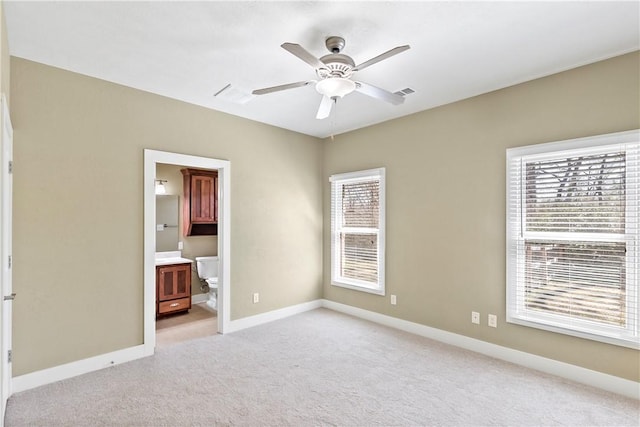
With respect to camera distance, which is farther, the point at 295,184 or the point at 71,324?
the point at 295,184

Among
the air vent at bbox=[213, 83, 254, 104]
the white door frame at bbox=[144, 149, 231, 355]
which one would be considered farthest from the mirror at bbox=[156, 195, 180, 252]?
the air vent at bbox=[213, 83, 254, 104]

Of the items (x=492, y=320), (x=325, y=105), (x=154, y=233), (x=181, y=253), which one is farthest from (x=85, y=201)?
(x=492, y=320)

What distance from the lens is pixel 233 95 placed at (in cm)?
338

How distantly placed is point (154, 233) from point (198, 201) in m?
2.07

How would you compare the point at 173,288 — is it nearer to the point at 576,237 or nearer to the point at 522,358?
the point at 522,358

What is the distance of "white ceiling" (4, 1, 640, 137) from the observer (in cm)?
206

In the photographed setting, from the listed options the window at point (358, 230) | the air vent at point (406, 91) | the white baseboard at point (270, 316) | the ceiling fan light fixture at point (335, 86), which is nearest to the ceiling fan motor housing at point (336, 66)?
the ceiling fan light fixture at point (335, 86)

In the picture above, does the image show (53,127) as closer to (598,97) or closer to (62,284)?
(62,284)

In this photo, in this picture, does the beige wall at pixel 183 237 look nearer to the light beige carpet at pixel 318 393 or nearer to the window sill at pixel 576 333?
the light beige carpet at pixel 318 393

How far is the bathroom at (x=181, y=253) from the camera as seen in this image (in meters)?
4.62

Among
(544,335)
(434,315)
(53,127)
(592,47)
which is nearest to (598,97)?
(592,47)

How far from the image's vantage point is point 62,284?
2832 millimetres

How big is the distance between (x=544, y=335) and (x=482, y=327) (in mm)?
546

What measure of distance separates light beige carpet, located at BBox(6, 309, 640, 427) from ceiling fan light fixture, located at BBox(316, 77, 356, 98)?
2.33 metres
